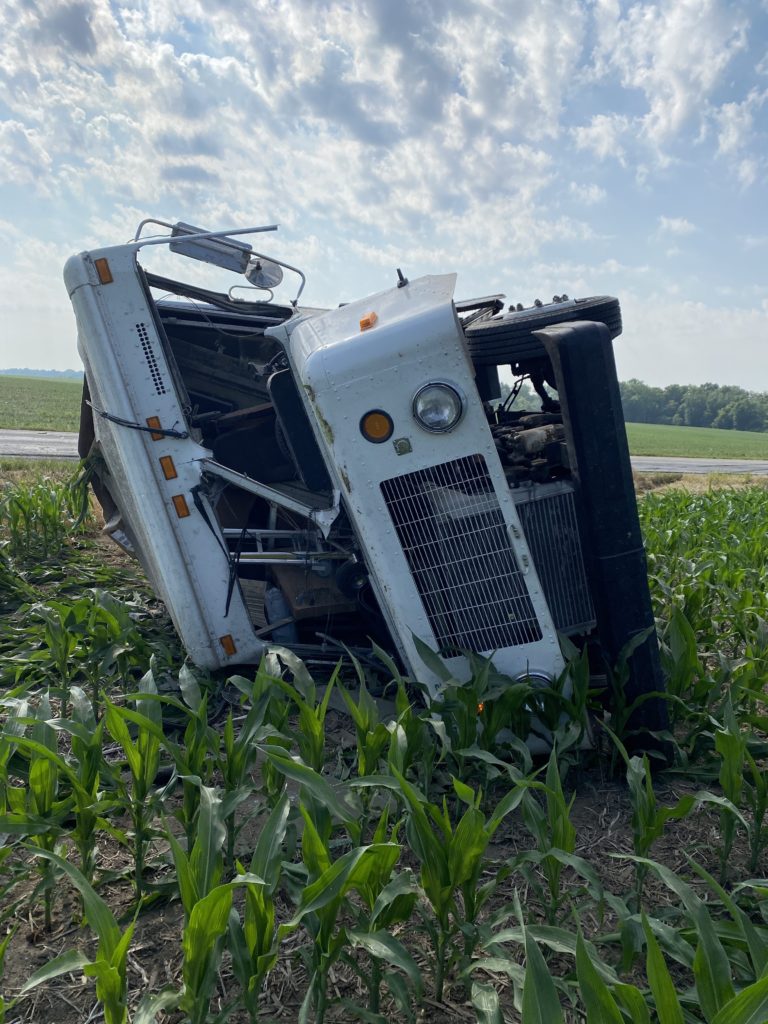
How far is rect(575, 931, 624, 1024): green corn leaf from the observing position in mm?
1388

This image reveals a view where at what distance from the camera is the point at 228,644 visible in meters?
3.72

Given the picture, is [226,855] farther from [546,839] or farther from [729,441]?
[729,441]

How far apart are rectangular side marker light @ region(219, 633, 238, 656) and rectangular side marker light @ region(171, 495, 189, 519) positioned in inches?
23.4

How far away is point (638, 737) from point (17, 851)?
7.28 ft

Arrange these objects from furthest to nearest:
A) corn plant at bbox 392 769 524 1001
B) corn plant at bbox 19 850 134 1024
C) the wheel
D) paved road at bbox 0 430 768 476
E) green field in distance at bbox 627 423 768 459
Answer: green field in distance at bbox 627 423 768 459, paved road at bbox 0 430 768 476, the wheel, corn plant at bbox 392 769 524 1001, corn plant at bbox 19 850 134 1024

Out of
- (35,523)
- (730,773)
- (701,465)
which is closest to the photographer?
(730,773)

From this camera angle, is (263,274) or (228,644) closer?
(228,644)

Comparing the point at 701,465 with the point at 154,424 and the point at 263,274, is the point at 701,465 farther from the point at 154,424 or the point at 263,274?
the point at 154,424

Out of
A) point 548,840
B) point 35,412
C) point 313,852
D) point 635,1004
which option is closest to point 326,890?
point 313,852

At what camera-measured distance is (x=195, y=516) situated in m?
3.71

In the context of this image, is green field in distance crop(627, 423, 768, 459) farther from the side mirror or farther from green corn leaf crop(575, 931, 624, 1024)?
green corn leaf crop(575, 931, 624, 1024)

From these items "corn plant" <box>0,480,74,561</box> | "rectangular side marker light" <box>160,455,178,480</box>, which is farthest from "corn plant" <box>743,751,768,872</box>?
"corn plant" <box>0,480,74,561</box>

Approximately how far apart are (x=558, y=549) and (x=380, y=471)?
30.8 inches

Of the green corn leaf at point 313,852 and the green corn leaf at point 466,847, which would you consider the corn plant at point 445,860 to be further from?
the green corn leaf at point 313,852
